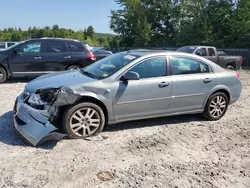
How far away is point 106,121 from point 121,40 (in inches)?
1442

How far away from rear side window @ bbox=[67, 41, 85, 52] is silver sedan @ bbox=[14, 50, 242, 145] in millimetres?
4615

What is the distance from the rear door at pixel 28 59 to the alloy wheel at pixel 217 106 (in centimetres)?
620

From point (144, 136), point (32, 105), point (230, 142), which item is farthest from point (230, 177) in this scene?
point (32, 105)

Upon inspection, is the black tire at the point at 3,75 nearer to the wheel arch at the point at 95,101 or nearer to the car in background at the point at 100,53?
the car in background at the point at 100,53

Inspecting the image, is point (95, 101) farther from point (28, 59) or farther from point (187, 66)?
point (28, 59)

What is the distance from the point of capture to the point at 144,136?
4508mm

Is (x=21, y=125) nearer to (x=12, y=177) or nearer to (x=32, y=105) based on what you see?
(x=32, y=105)

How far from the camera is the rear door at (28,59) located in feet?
28.9

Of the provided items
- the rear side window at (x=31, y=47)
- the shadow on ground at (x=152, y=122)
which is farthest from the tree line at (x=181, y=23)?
the shadow on ground at (x=152, y=122)

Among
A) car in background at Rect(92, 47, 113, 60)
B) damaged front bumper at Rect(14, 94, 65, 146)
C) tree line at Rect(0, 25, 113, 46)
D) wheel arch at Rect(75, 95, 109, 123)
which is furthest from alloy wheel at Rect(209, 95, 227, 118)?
tree line at Rect(0, 25, 113, 46)

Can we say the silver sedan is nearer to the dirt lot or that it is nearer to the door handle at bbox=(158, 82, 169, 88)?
the door handle at bbox=(158, 82, 169, 88)

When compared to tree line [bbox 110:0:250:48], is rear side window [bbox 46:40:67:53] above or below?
below

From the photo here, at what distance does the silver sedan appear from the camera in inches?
161

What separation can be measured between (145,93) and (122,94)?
460 mm
